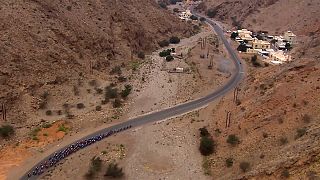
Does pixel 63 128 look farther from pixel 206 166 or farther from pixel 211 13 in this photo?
pixel 211 13

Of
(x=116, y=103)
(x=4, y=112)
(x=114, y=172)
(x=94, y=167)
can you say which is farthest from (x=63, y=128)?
(x=114, y=172)

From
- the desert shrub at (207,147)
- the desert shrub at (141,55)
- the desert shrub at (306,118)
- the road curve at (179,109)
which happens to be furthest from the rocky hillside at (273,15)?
the desert shrub at (306,118)

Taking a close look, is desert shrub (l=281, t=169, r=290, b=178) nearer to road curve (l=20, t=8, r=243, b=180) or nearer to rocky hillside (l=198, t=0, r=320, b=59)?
road curve (l=20, t=8, r=243, b=180)

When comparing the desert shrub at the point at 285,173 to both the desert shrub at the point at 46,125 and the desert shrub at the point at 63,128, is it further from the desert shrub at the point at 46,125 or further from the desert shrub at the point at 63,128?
the desert shrub at the point at 46,125

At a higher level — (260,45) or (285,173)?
(260,45)

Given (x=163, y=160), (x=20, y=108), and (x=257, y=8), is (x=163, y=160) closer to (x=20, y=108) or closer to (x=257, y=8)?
(x=20, y=108)
